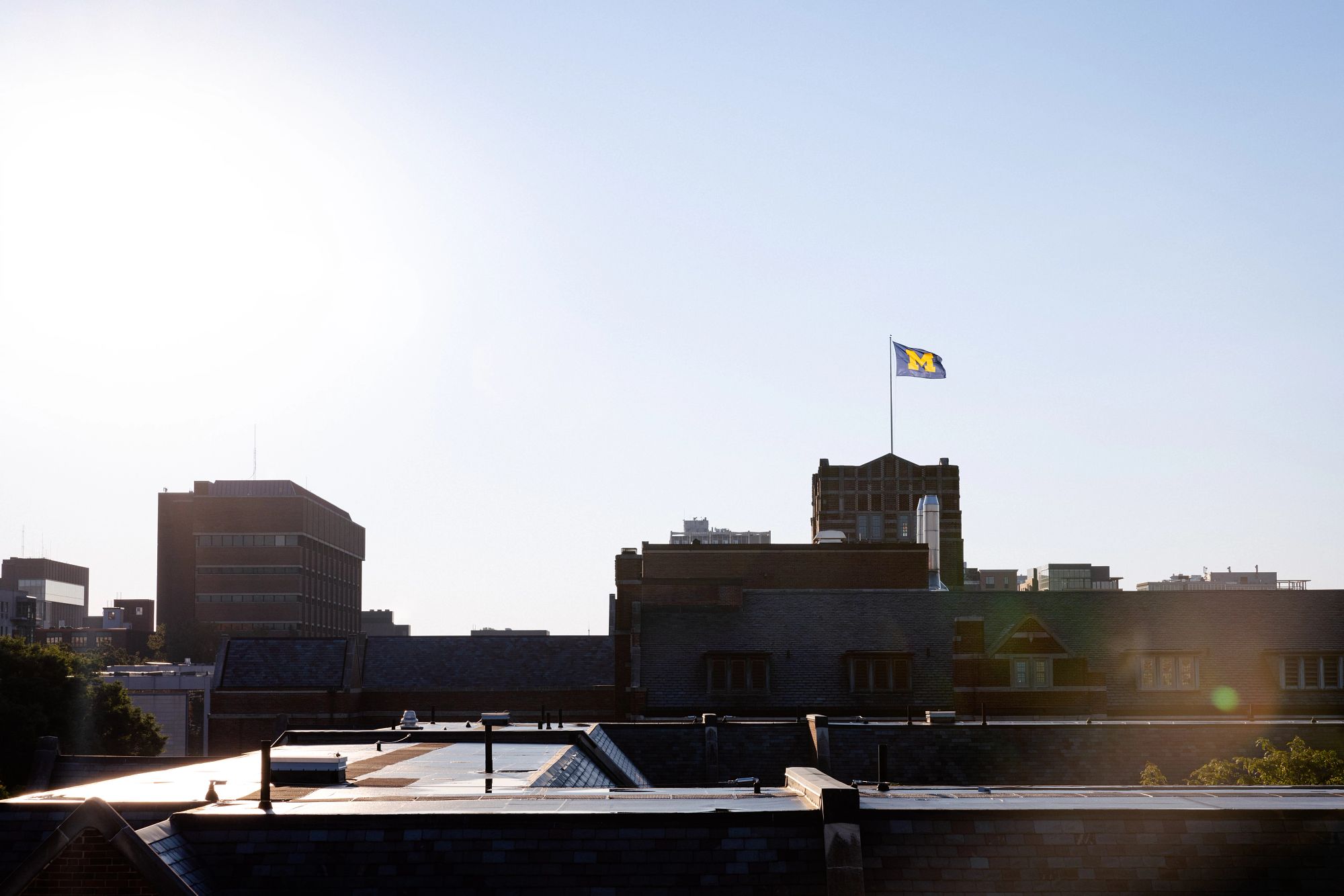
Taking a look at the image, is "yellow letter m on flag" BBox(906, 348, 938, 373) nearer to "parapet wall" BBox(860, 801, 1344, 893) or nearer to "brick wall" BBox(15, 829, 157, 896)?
"parapet wall" BBox(860, 801, 1344, 893)

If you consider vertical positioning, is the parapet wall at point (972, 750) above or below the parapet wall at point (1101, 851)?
below

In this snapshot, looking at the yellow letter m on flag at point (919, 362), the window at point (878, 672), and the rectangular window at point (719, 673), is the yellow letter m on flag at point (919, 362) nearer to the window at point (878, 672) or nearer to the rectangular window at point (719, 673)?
the window at point (878, 672)

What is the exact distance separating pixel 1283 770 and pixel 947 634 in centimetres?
2651

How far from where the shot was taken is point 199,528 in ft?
609

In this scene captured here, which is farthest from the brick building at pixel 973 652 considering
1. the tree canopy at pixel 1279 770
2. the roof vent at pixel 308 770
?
the roof vent at pixel 308 770

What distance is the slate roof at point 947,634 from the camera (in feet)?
216

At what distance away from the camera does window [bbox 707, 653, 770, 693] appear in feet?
216

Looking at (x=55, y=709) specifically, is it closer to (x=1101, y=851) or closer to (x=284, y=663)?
(x=284, y=663)

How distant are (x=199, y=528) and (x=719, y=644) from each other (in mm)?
137123

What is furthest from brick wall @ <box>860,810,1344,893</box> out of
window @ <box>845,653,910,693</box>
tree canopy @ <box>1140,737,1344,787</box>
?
window @ <box>845,653,910,693</box>

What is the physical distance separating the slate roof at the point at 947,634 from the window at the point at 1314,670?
19.3 inches

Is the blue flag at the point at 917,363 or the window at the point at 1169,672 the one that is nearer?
the window at the point at 1169,672

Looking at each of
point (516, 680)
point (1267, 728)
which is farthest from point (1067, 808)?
point (516, 680)

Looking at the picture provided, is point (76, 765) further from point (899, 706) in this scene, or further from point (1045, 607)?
point (1045, 607)
